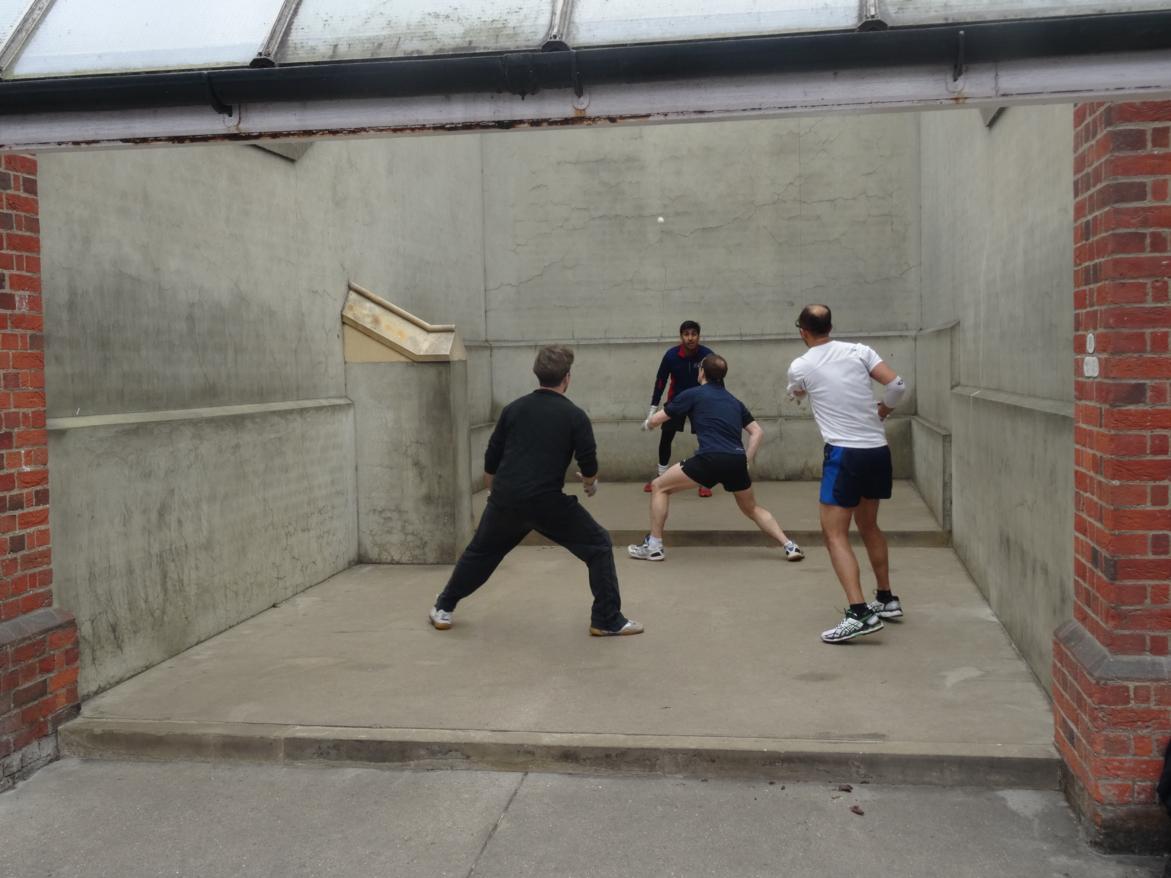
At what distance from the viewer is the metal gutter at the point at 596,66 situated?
2916 millimetres

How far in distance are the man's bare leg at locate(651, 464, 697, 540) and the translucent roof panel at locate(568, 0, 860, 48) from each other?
509 centimetres

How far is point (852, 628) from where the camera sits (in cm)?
589

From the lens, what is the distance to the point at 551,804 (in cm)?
408

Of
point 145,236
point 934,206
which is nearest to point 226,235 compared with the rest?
point 145,236

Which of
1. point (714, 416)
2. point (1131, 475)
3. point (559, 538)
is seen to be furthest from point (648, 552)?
point (1131, 475)

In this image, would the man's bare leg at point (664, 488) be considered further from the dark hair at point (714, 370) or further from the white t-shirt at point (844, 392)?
the white t-shirt at point (844, 392)

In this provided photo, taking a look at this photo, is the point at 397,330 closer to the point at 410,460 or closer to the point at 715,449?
the point at 410,460

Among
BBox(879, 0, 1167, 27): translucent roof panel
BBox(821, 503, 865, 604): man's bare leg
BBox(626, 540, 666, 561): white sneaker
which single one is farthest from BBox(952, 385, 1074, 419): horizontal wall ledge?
BBox(626, 540, 666, 561): white sneaker

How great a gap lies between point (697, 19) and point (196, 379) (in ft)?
13.7

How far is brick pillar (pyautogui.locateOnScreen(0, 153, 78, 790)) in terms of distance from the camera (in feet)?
14.7

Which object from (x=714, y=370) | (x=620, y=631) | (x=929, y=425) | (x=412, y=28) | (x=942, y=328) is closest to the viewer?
(x=412, y=28)

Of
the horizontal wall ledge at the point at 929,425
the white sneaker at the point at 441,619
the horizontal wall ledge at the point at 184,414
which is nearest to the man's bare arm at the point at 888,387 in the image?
the white sneaker at the point at 441,619

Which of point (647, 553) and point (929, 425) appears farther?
point (929, 425)

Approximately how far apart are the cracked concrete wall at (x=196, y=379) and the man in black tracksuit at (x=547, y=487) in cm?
161
